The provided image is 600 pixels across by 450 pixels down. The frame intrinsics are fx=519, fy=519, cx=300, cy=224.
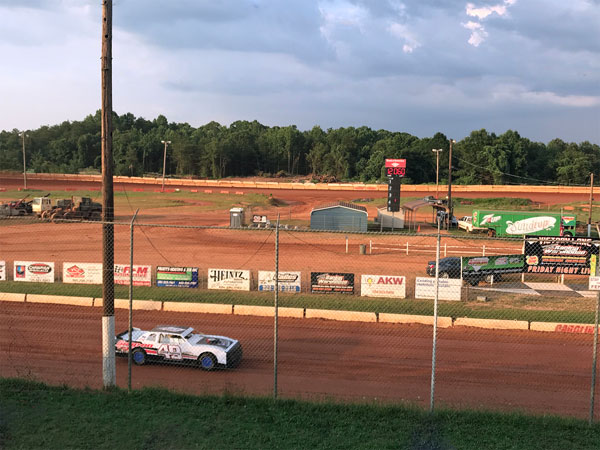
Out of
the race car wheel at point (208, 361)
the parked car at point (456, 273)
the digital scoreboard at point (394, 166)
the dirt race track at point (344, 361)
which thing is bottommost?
the dirt race track at point (344, 361)

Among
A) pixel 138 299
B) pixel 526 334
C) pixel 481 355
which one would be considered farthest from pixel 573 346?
pixel 138 299

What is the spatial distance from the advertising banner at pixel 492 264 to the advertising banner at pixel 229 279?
9.64m

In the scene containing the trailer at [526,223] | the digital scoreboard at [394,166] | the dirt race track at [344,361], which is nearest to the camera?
the dirt race track at [344,361]

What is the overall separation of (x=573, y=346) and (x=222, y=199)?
57773 millimetres

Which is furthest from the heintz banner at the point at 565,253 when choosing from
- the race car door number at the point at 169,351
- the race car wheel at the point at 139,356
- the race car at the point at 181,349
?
the race car wheel at the point at 139,356

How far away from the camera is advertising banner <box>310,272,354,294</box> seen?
19.5 m

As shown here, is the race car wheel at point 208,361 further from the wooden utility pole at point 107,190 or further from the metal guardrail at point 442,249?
the metal guardrail at point 442,249

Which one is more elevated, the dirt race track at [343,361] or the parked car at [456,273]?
the parked car at [456,273]

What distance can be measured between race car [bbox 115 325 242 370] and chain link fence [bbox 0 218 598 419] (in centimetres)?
3

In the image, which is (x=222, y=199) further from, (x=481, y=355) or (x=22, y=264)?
(x=481, y=355)

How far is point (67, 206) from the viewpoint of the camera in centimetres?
4641

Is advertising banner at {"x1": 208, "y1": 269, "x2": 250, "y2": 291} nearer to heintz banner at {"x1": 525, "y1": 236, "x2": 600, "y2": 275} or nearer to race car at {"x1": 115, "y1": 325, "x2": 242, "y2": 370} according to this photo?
race car at {"x1": 115, "y1": 325, "x2": 242, "y2": 370}

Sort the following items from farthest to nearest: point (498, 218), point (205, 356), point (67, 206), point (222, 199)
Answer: point (222, 199)
point (67, 206)
point (498, 218)
point (205, 356)

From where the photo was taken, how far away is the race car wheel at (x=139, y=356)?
41.3 feet
